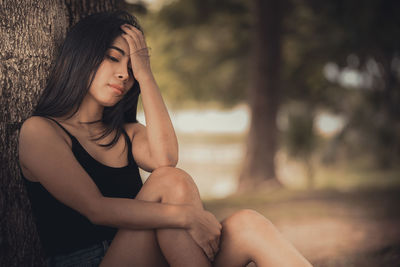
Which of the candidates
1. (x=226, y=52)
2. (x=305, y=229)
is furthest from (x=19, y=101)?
(x=226, y=52)

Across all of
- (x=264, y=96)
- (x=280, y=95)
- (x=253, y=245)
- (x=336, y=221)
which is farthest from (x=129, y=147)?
(x=280, y=95)

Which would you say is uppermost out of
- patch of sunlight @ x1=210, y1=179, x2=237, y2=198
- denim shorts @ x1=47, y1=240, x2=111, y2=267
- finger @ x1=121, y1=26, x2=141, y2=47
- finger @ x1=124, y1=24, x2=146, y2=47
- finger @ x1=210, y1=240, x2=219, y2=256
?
patch of sunlight @ x1=210, y1=179, x2=237, y2=198

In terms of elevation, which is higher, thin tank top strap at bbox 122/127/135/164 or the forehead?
the forehead

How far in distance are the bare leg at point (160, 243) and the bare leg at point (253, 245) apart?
0.18m

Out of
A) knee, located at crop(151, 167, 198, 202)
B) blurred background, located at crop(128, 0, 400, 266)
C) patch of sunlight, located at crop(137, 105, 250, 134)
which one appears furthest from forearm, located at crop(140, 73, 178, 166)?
patch of sunlight, located at crop(137, 105, 250, 134)

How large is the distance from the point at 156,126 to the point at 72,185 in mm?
617

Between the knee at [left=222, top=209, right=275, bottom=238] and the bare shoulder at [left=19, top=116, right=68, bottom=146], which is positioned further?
the knee at [left=222, top=209, right=275, bottom=238]

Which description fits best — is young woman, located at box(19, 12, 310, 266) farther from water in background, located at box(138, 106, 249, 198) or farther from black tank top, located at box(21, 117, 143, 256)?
water in background, located at box(138, 106, 249, 198)

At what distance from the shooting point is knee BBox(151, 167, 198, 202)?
2.18 meters

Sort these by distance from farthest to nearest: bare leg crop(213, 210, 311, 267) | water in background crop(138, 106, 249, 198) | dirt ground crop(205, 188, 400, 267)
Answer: water in background crop(138, 106, 249, 198) → dirt ground crop(205, 188, 400, 267) → bare leg crop(213, 210, 311, 267)

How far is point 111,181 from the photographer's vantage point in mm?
2320

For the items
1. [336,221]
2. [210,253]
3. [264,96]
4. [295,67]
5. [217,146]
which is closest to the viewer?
[210,253]

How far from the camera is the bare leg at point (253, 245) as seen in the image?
6.97 ft

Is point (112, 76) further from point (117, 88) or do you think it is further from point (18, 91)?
point (18, 91)
